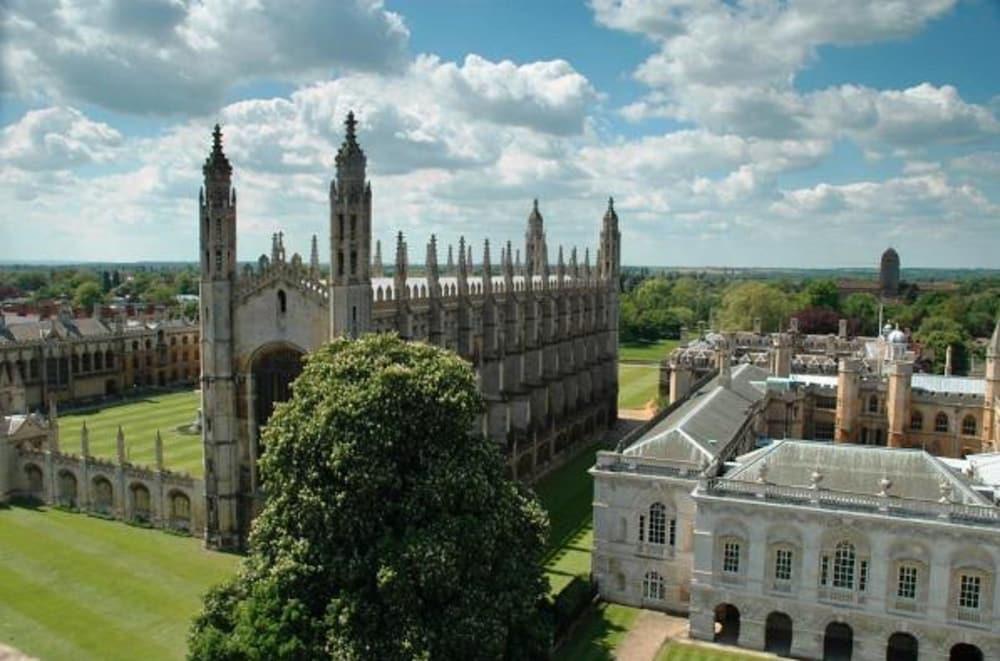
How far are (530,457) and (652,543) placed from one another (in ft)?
61.5

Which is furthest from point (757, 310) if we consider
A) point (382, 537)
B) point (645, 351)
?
point (382, 537)

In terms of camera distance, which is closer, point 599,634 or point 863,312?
point 599,634

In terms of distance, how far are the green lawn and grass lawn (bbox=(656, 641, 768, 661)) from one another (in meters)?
5.39

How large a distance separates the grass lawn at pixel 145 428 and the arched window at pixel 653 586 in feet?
105

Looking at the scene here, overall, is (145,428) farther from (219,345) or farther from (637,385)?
(637,385)

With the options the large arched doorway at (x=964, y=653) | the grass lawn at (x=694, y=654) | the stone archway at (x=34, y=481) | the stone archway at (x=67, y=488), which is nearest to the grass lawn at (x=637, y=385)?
the grass lawn at (x=694, y=654)

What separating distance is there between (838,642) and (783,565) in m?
4.36

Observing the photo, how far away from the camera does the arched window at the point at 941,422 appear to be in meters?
53.2

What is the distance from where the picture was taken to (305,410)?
28.1 meters

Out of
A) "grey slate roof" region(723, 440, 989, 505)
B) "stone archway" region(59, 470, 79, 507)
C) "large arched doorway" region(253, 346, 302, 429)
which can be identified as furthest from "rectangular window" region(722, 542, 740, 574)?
"stone archway" region(59, 470, 79, 507)

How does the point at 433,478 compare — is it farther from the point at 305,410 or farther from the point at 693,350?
the point at 693,350

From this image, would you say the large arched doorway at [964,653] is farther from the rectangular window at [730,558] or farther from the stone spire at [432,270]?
the stone spire at [432,270]

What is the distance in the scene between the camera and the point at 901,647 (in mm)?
32625

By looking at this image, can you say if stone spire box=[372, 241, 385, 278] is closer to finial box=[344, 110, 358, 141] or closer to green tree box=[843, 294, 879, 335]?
finial box=[344, 110, 358, 141]
